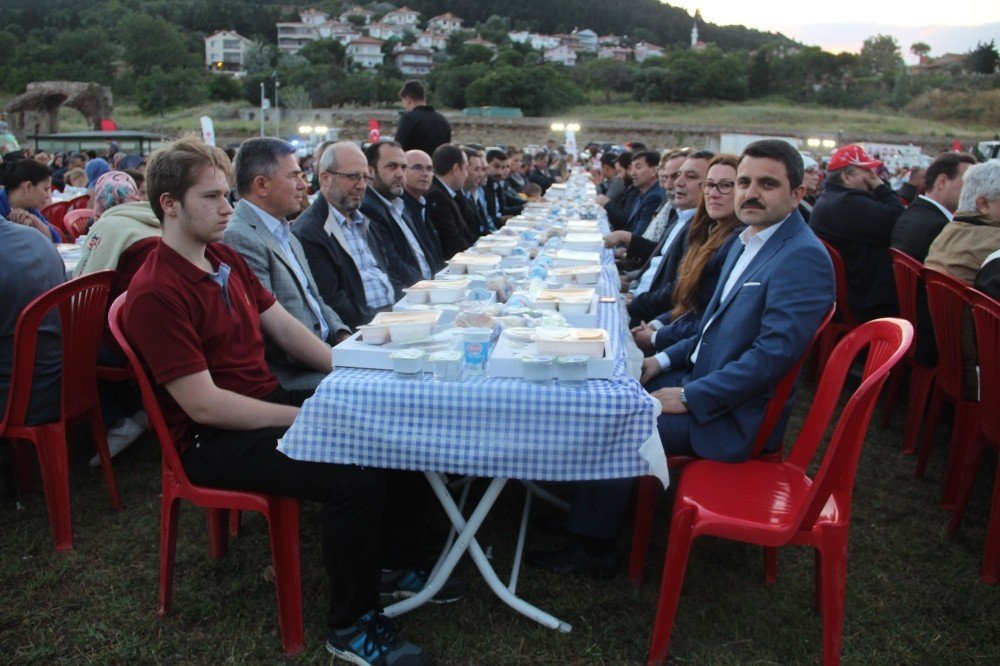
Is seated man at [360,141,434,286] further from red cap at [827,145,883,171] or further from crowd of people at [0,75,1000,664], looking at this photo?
red cap at [827,145,883,171]

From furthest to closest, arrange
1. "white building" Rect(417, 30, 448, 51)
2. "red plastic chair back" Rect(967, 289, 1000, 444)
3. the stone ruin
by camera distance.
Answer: "white building" Rect(417, 30, 448, 51), the stone ruin, "red plastic chair back" Rect(967, 289, 1000, 444)

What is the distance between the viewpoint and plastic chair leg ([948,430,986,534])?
10.0 ft

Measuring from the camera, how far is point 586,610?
2553 mm

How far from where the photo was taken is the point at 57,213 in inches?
274

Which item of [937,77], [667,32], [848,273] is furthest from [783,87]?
[848,273]

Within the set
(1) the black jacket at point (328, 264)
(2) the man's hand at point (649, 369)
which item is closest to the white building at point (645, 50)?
(1) the black jacket at point (328, 264)

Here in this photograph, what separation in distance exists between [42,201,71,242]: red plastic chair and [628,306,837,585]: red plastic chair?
6.18m

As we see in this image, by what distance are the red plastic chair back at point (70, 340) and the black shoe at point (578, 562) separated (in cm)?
199

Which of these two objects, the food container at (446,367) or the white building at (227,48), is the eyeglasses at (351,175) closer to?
the food container at (446,367)

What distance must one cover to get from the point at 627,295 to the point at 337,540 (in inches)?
134

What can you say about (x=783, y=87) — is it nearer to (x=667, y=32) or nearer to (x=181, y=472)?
(x=667, y=32)

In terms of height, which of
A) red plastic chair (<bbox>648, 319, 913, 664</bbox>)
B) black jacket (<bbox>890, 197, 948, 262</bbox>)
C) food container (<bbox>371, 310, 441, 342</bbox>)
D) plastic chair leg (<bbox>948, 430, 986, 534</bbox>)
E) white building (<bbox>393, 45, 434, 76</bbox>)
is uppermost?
white building (<bbox>393, 45, 434, 76</bbox>)

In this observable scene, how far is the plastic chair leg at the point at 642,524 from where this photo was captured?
8.71 ft

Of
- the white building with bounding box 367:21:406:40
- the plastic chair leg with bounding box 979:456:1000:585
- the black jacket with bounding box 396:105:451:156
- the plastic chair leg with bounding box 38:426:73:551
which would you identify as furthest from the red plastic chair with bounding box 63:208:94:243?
the white building with bounding box 367:21:406:40
